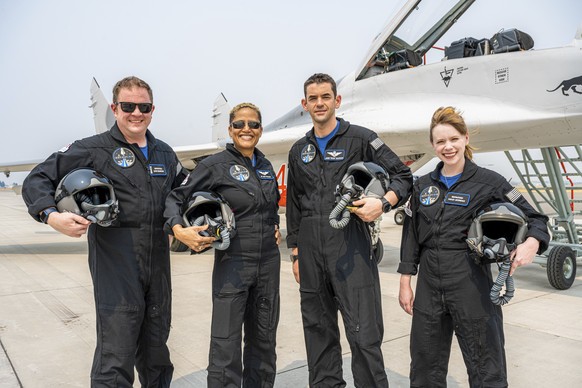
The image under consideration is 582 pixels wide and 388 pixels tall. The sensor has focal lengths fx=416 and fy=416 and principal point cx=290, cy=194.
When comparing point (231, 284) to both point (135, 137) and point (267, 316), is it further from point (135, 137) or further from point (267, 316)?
point (135, 137)

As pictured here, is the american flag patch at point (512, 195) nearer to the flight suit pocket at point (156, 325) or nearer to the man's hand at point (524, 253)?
the man's hand at point (524, 253)

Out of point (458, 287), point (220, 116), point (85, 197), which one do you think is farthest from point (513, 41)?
point (220, 116)

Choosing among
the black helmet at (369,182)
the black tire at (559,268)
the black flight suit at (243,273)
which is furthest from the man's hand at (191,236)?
the black tire at (559,268)

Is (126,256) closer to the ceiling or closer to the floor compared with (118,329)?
closer to the ceiling

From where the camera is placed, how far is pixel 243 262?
250 cm

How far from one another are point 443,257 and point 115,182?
74.7 inches

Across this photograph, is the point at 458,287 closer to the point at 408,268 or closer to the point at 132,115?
the point at 408,268

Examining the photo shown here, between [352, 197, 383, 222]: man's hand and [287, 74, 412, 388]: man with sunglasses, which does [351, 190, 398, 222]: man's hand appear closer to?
[352, 197, 383, 222]: man's hand

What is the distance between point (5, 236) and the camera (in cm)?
1295

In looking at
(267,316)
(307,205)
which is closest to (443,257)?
(307,205)

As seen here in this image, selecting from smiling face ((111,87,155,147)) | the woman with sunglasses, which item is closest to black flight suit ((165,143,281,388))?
the woman with sunglasses

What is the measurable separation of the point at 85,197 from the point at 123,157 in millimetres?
342

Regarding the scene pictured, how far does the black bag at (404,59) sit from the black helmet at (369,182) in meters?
4.84

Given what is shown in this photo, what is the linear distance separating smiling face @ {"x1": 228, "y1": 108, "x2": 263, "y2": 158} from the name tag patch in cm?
47
